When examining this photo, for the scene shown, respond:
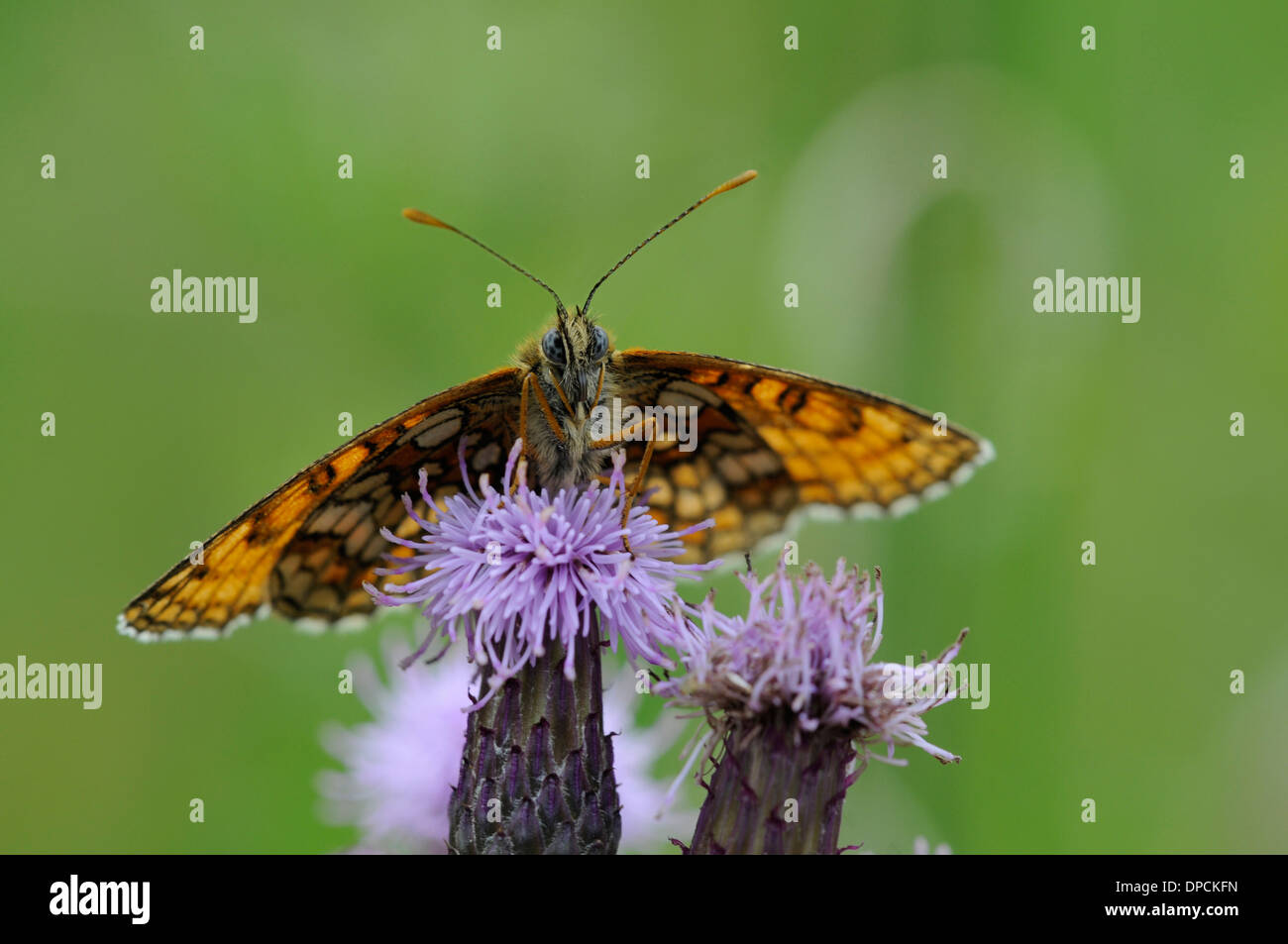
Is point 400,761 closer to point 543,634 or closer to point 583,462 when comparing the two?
point 543,634

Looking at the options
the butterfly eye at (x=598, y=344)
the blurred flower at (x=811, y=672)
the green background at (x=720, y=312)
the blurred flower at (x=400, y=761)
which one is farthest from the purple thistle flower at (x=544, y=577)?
the green background at (x=720, y=312)

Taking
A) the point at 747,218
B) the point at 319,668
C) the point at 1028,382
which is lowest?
the point at 319,668

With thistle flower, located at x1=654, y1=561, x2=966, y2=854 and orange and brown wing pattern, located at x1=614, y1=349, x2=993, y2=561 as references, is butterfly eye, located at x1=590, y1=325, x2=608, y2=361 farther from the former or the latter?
thistle flower, located at x1=654, y1=561, x2=966, y2=854

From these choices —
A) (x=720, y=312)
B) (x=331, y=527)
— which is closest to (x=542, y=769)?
(x=331, y=527)

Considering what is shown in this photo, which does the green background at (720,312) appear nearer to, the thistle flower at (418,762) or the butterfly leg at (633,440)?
the thistle flower at (418,762)

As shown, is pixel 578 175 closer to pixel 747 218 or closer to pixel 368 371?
pixel 747 218
